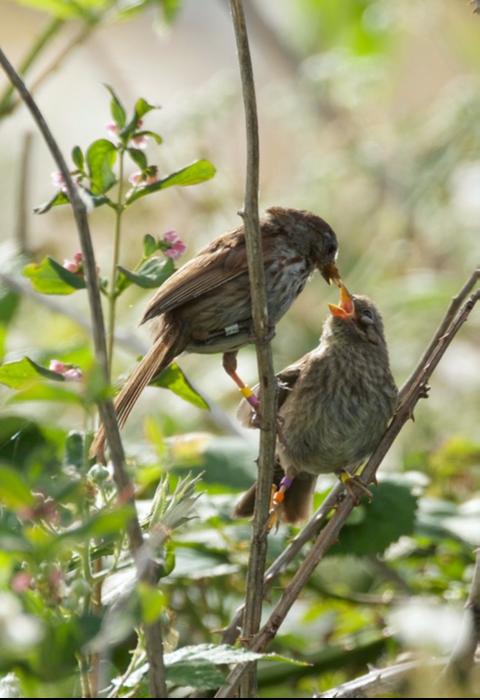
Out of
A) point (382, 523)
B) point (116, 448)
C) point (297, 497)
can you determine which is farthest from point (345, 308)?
point (116, 448)

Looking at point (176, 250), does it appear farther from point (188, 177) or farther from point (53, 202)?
point (53, 202)

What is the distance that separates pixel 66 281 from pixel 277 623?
70cm

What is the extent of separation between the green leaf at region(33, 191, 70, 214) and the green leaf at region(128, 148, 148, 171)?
0.52ft

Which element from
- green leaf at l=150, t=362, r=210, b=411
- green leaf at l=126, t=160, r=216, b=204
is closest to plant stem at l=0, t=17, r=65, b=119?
green leaf at l=150, t=362, r=210, b=411

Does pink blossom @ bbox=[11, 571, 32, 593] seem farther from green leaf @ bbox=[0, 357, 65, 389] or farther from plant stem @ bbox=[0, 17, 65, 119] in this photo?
plant stem @ bbox=[0, 17, 65, 119]

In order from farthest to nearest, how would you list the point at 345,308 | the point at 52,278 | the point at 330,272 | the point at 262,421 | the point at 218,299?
the point at 330,272, the point at 345,308, the point at 218,299, the point at 52,278, the point at 262,421

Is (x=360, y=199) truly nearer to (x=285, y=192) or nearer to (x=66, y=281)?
(x=285, y=192)

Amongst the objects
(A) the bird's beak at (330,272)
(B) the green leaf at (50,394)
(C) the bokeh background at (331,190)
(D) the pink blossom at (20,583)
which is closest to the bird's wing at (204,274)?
(A) the bird's beak at (330,272)

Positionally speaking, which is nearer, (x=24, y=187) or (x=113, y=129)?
(x=113, y=129)

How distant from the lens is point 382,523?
311 centimetres

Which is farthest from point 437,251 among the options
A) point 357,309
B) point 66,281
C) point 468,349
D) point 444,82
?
point 66,281

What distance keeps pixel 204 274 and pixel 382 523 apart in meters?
0.78

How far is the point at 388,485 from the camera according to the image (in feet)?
10.4

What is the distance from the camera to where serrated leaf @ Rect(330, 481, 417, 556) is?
3.08 m
